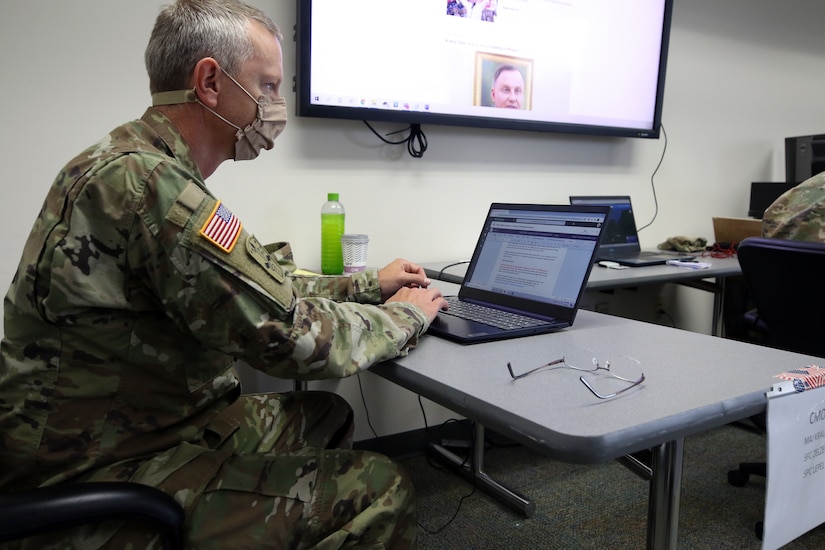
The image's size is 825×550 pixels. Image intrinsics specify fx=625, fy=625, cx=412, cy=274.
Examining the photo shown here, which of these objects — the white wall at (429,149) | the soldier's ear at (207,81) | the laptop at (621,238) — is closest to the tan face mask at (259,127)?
the soldier's ear at (207,81)

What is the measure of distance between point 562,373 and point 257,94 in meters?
0.71

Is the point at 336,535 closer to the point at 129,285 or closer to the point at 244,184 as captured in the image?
the point at 129,285

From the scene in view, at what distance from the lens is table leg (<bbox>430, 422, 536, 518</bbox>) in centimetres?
192

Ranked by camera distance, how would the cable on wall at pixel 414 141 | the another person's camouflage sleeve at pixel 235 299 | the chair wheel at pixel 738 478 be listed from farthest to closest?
1. the cable on wall at pixel 414 141
2. the chair wheel at pixel 738 478
3. the another person's camouflage sleeve at pixel 235 299

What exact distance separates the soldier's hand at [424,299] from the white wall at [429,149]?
91cm

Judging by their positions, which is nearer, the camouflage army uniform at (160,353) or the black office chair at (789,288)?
the camouflage army uniform at (160,353)

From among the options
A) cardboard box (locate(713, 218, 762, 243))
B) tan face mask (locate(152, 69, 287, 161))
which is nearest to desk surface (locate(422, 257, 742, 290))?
cardboard box (locate(713, 218, 762, 243))

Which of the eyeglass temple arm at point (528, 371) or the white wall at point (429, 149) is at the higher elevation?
the white wall at point (429, 149)

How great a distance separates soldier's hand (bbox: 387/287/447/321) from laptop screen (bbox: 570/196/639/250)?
1.38 metres

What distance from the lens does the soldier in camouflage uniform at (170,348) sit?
82cm

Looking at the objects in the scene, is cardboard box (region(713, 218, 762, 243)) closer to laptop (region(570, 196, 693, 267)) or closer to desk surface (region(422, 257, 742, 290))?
laptop (region(570, 196, 693, 267))

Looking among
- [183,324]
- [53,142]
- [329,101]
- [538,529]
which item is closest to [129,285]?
[183,324]

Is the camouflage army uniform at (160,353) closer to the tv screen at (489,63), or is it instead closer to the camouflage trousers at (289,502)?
the camouflage trousers at (289,502)

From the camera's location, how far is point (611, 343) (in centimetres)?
114
